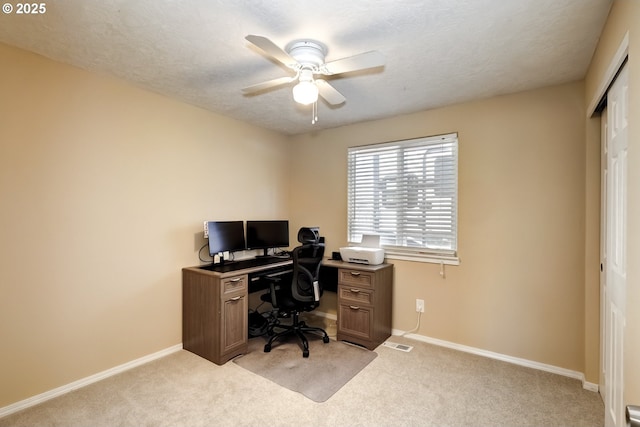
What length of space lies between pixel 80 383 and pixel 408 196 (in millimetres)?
3426

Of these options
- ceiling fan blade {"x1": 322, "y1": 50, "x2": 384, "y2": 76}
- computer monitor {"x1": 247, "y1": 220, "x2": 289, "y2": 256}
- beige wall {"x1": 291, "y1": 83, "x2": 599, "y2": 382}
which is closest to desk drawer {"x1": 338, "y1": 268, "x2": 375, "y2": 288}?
beige wall {"x1": 291, "y1": 83, "x2": 599, "y2": 382}

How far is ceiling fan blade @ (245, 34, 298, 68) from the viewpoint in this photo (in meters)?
1.57

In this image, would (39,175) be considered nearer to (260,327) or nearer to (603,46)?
(260,327)

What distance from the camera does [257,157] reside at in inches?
156

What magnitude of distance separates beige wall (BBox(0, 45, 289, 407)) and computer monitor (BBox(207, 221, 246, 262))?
8.6 inches

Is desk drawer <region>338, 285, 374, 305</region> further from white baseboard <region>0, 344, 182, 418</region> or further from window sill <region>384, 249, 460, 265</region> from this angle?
white baseboard <region>0, 344, 182, 418</region>

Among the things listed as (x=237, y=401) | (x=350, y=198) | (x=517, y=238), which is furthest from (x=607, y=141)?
(x=237, y=401)

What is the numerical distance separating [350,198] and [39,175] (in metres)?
2.96

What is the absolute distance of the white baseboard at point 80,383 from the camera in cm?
210

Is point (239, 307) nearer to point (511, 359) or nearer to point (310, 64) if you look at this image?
point (310, 64)

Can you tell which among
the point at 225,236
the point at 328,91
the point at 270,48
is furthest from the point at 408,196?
the point at 270,48

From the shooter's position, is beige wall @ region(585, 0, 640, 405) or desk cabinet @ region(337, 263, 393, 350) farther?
desk cabinet @ region(337, 263, 393, 350)

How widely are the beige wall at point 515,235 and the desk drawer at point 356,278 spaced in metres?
0.50

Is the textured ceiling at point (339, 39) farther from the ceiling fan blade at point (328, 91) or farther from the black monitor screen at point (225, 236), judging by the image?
the black monitor screen at point (225, 236)
